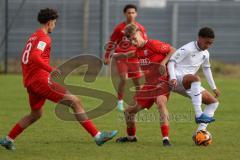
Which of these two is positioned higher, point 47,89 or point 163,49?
point 163,49

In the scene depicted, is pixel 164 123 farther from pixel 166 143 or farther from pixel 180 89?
pixel 180 89

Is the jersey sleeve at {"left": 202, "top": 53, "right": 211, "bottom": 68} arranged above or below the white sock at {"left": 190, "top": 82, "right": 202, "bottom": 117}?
above

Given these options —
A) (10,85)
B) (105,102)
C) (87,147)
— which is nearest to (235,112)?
(105,102)

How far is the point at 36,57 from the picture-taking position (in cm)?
984

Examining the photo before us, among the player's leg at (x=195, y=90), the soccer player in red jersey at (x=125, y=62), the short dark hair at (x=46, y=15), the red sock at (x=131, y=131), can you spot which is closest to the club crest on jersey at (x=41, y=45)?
the short dark hair at (x=46, y=15)

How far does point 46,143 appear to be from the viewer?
10945 mm

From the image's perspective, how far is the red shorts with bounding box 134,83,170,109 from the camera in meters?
10.9

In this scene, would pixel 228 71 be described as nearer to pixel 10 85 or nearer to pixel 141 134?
pixel 10 85

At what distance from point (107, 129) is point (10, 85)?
1040 cm

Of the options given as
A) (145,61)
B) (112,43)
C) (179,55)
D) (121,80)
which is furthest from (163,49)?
(112,43)

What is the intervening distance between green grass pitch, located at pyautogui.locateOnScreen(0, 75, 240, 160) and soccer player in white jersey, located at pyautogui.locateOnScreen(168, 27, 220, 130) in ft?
1.76

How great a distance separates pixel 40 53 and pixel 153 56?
74.5 inches

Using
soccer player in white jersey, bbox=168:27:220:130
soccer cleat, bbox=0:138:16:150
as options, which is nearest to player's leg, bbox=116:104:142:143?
soccer player in white jersey, bbox=168:27:220:130

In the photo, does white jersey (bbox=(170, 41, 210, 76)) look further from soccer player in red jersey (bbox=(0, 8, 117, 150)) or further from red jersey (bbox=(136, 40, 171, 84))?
soccer player in red jersey (bbox=(0, 8, 117, 150))
